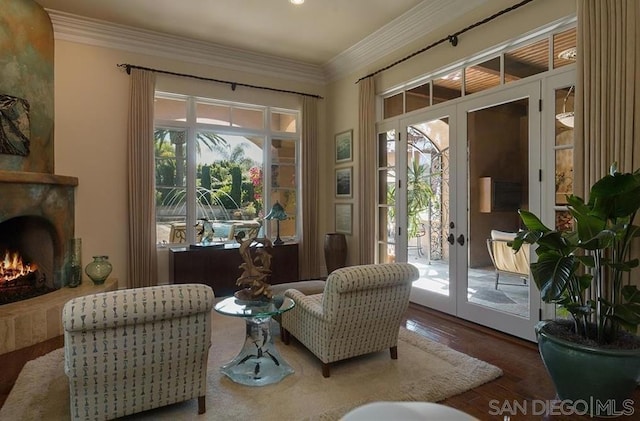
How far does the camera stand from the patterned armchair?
2.56m

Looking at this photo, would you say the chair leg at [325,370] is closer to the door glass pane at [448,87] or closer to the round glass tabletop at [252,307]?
the round glass tabletop at [252,307]

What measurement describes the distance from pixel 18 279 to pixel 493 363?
472 cm

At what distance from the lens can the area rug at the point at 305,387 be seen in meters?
2.23

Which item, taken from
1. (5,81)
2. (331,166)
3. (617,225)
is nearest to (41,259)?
(5,81)

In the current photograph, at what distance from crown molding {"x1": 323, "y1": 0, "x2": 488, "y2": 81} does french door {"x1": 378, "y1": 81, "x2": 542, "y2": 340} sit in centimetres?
99

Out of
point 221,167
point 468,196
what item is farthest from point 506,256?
point 221,167

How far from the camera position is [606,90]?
8.89 ft

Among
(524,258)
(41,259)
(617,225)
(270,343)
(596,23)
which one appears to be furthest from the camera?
(41,259)

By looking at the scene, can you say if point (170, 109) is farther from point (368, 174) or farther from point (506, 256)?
point (506, 256)

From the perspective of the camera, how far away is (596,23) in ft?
9.02

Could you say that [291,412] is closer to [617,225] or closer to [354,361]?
[354,361]

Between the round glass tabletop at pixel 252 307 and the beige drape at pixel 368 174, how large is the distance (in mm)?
2514

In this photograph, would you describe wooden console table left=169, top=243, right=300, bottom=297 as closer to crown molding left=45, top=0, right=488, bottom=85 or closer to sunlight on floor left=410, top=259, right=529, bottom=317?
sunlight on floor left=410, top=259, right=529, bottom=317

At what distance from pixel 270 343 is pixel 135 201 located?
9.63 ft
